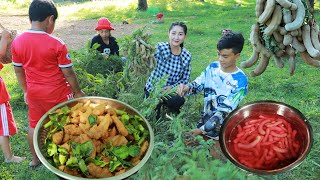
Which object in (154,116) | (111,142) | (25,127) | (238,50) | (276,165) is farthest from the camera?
(25,127)

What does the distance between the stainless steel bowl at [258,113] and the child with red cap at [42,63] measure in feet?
5.84

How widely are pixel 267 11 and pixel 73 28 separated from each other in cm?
1124

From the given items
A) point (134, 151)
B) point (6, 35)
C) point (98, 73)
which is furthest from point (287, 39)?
point (98, 73)

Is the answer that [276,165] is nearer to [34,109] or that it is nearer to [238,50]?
[238,50]

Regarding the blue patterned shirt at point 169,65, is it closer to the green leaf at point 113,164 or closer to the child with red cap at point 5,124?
the child with red cap at point 5,124

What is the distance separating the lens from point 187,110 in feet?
15.5

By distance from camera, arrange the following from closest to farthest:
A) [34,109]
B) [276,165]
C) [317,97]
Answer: [276,165], [34,109], [317,97]

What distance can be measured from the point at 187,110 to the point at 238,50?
145cm


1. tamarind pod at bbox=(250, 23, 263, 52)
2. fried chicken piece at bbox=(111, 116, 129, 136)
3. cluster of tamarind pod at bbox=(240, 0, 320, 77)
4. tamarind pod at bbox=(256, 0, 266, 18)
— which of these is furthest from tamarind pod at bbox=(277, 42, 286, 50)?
fried chicken piece at bbox=(111, 116, 129, 136)

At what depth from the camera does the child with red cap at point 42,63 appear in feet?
11.4

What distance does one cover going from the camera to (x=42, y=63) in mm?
3572

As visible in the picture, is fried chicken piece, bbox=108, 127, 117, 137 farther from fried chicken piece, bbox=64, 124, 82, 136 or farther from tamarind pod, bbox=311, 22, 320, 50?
tamarind pod, bbox=311, 22, 320, 50

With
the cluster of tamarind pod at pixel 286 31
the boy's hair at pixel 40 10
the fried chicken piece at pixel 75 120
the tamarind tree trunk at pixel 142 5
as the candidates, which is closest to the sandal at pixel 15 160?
the boy's hair at pixel 40 10

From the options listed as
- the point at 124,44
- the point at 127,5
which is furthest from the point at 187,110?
the point at 127,5
